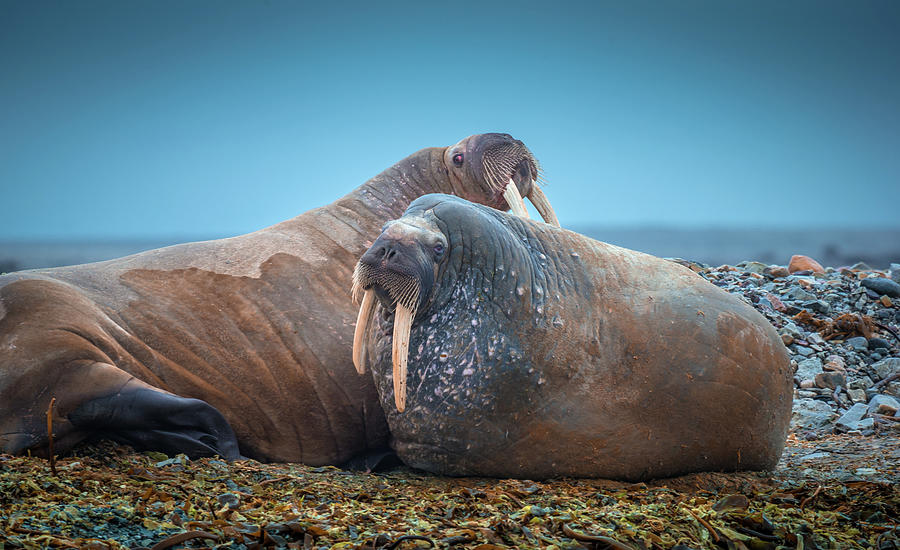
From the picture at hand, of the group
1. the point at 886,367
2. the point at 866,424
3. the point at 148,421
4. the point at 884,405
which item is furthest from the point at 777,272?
the point at 148,421

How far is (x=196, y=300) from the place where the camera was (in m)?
4.75

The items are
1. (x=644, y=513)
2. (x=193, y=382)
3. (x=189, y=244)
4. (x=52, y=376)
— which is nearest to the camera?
(x=644, y=513)

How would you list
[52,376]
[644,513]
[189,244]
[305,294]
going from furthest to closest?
[189,244], [305,294], [52,376], [644,513]

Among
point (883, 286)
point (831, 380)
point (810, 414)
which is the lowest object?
point (810, 414)

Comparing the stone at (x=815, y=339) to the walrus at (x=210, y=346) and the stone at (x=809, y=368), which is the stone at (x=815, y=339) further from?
the walrus at (x=210, y=346)

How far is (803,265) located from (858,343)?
2.57 m

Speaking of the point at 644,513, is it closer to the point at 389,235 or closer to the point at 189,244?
the point at 389,235

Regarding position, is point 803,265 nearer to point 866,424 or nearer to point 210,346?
point 866,424

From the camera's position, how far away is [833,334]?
732cm

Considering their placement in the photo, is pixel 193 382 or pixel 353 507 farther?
pixel 193 382

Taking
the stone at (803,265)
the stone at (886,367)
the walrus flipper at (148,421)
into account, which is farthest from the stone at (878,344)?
the walrus flipper at (148,421)

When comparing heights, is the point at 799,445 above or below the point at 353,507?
below

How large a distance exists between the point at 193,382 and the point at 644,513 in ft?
8.72

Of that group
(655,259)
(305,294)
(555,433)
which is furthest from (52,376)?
(655,259)
